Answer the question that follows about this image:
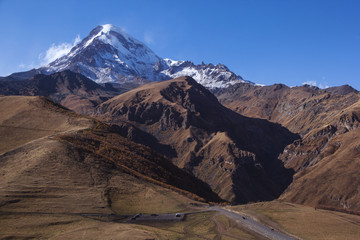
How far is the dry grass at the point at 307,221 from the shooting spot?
60250 mm

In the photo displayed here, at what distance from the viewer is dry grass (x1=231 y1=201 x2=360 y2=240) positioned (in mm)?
60250

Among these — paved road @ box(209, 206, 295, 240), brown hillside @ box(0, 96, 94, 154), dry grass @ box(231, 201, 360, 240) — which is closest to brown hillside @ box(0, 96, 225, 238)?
brown hillside @ box(0, 96, 94, 154)

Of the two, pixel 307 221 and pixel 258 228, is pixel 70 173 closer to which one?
pixel 258 228

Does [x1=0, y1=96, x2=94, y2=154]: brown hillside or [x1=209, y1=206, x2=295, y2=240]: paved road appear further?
[x1=0, y1=96, x2=94, y2=154]: brown hillside

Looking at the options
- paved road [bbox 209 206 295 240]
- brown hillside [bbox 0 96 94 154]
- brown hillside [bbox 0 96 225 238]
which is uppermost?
brown hillside [bbox 0 96 94 154]

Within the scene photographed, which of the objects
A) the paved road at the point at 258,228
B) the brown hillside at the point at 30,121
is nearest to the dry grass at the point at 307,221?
the paved road at the point at 258,228

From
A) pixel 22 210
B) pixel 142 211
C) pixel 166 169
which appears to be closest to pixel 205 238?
pixel 142 211

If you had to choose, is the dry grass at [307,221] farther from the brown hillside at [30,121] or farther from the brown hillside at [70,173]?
the brown hillside at [30,121]

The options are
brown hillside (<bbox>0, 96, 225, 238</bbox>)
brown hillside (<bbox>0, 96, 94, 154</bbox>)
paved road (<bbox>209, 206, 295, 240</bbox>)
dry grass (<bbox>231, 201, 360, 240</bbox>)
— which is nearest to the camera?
dry grass (<bbox>231, 201, 360, 240</bbox>)

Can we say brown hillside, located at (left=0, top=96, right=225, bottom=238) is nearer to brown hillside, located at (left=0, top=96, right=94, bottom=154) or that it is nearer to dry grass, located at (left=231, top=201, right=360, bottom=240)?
brown hillside, located at (left=0, top=96, right=94, bottom=154)

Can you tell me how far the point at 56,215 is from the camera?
6147 centimetres

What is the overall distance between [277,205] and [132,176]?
3793 centimetres

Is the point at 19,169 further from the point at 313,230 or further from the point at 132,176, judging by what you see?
the point at 313,230

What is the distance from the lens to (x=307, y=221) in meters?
66.9
